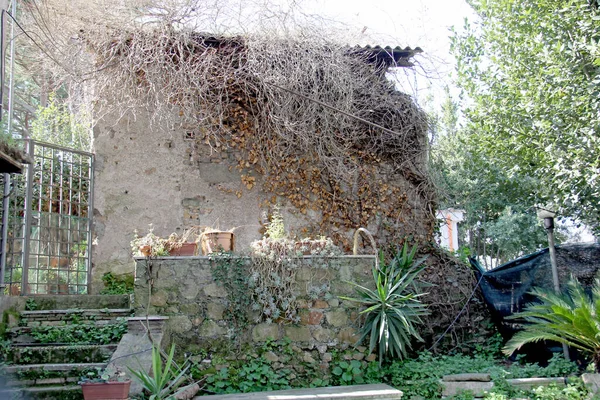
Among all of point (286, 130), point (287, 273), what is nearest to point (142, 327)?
point (287, 273)

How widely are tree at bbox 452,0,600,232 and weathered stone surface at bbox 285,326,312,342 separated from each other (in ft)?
14.2

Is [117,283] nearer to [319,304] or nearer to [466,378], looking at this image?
[319,304]

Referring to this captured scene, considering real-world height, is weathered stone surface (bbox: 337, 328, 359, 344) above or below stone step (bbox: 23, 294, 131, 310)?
below

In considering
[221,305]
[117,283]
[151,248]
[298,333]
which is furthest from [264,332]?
[117,283]

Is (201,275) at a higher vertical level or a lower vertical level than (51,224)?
lower

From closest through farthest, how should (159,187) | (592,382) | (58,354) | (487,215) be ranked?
(58,354) → (592,382) → (159,187) → (487,215)

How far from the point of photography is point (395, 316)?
6117mm

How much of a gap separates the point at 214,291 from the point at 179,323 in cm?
51

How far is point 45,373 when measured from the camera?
5.00 metres

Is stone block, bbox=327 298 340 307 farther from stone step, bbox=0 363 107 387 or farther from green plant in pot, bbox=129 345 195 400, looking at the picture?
stone step, bbox=0 363 107 387

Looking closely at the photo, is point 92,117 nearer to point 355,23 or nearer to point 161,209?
point 161,209

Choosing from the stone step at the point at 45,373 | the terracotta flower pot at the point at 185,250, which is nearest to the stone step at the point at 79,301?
the terracotta flower pot at the point at 185,250

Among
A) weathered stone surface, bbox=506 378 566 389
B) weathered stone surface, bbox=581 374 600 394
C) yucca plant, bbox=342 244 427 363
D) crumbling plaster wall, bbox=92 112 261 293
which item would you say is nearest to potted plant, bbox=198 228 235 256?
crumbling plaster wall, bbox=92 112 261 293

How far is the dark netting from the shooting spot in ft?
22.5
